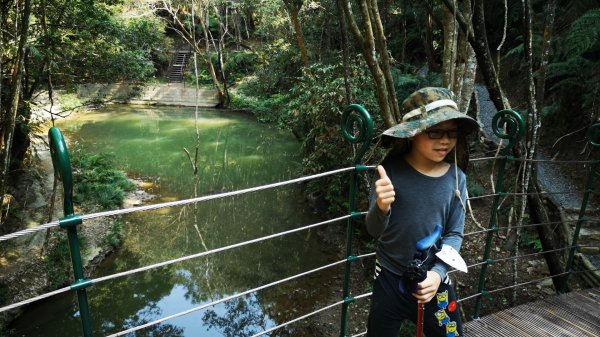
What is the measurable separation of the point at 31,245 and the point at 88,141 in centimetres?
902

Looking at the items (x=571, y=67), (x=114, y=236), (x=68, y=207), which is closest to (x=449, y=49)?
(x=68, y=207)

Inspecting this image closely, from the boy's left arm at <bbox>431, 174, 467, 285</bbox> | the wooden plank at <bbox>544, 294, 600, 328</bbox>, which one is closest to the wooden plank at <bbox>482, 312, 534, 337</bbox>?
the wooden plank at <bbox>544, 294, 600, 328</bbox>

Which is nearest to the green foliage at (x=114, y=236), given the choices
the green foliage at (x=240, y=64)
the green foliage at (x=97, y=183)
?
the green foliage at (x=97, y=183)

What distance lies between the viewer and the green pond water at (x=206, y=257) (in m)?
5.46

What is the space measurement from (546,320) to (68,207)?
268 cm

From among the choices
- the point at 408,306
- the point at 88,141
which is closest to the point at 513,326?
the point at 408,306

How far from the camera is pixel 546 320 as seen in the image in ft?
8.18

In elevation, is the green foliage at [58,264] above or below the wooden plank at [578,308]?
below

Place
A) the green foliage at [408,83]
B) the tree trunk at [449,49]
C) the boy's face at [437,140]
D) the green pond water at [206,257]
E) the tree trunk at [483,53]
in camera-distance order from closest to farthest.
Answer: the boy's face at [437,140] → the tree trunk at [449,49] → the tree trunk at [483,53] → the green pond water at [206,257] → the green foliage at [408,83]

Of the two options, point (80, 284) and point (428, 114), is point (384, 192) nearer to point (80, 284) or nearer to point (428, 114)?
point (428, 114)

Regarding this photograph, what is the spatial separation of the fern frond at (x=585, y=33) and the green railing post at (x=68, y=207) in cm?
648

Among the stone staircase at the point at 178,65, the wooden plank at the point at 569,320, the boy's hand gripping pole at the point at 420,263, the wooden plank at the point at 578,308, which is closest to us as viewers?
the boy's hand gripping pole at the point at 420,263

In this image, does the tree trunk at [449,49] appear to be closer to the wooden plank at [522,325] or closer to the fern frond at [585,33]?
the wooden plank at [522,325]

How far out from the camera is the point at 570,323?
8.17ft
